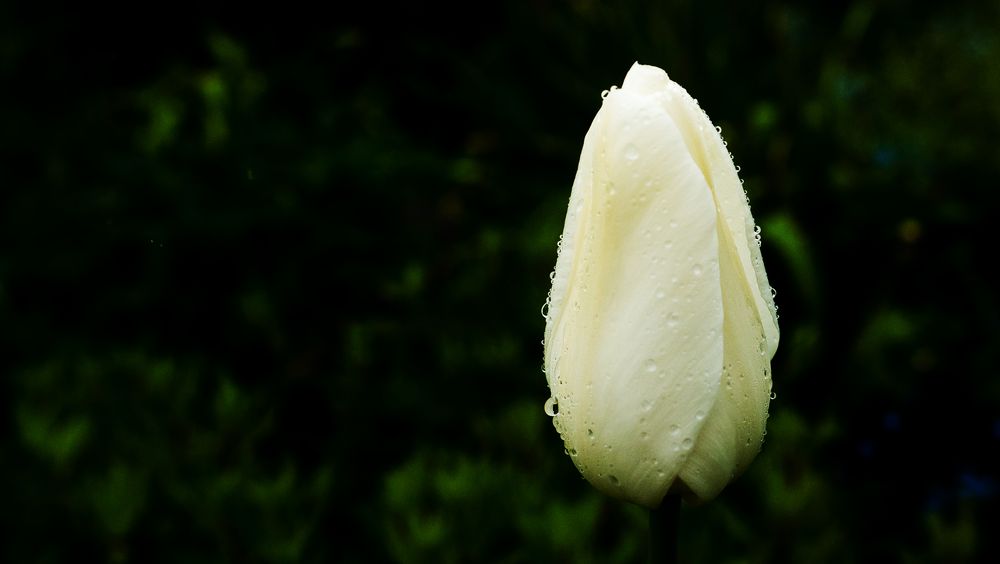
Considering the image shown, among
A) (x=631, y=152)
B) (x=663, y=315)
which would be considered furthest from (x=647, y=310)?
(x=631, y=152)

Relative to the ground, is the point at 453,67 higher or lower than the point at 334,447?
higher

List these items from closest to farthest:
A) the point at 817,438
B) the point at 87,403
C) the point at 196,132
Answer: the point at 817,438 → the point at 87,403 → the point at 196,132

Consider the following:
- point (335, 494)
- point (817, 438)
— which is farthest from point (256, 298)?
point (817, 438)

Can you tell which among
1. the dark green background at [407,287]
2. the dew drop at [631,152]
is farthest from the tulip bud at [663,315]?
the dark green background at [407,287]

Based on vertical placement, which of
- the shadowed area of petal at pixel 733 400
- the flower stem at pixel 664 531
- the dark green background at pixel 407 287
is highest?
the shadowed area of petal at pixel 733 400

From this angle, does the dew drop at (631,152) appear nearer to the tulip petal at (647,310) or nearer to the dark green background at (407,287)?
the tulip petal at (647,310)

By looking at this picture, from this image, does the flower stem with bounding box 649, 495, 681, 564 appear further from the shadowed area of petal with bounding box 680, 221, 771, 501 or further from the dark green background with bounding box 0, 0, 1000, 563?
the dark green background with bounding box 0, 0, 1000, 563

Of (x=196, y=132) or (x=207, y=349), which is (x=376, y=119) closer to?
(x=196, y=132)
